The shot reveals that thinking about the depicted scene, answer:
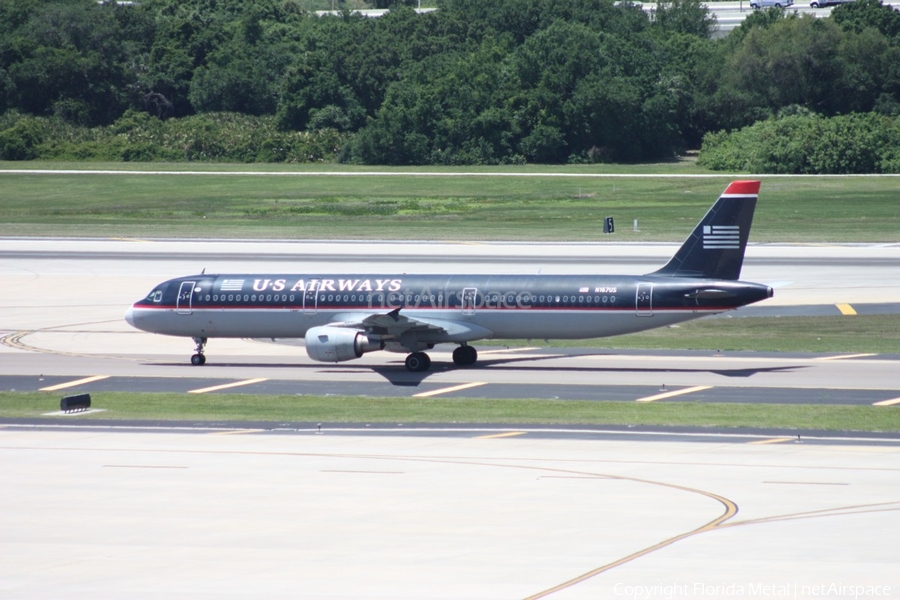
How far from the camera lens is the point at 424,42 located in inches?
6393

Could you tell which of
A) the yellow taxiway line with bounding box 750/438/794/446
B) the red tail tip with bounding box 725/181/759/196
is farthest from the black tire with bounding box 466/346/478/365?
the yellow taxiway line with bounding box 750/438/794/446

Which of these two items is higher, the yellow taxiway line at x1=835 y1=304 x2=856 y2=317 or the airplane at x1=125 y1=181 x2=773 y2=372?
the airplane at x1=125 y1=181 x2=773 y2=372

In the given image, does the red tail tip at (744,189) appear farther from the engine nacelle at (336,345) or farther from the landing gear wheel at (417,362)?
the engine nacelle at (336,345)

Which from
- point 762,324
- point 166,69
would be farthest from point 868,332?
point 166,69

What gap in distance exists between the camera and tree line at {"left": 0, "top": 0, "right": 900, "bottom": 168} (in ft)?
472

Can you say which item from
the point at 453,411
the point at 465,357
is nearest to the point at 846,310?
the point at 465,357

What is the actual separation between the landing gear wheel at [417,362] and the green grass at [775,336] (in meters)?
8.25

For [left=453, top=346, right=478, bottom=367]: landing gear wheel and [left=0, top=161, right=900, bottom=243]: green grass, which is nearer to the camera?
[left=453, top=346, right=478, bottom=367]: landing gear wheel

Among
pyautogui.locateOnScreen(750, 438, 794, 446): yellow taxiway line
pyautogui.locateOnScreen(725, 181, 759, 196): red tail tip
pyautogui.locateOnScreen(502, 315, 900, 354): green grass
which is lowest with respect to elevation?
pyautogui.locateOnScreen(502, 315, 900, 354): green grass

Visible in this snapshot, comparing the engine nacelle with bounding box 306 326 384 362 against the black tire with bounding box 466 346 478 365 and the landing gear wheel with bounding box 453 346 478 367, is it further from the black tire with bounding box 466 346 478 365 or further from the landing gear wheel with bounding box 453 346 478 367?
the black tire with bounding box 466 346 478 365

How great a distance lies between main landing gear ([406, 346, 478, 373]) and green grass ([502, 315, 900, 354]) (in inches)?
251

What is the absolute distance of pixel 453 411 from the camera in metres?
36.6

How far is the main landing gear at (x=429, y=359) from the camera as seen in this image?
44.9 metres

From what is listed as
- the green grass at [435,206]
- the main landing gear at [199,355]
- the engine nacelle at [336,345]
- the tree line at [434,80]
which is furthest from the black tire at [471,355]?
the tree line at [434,80]
